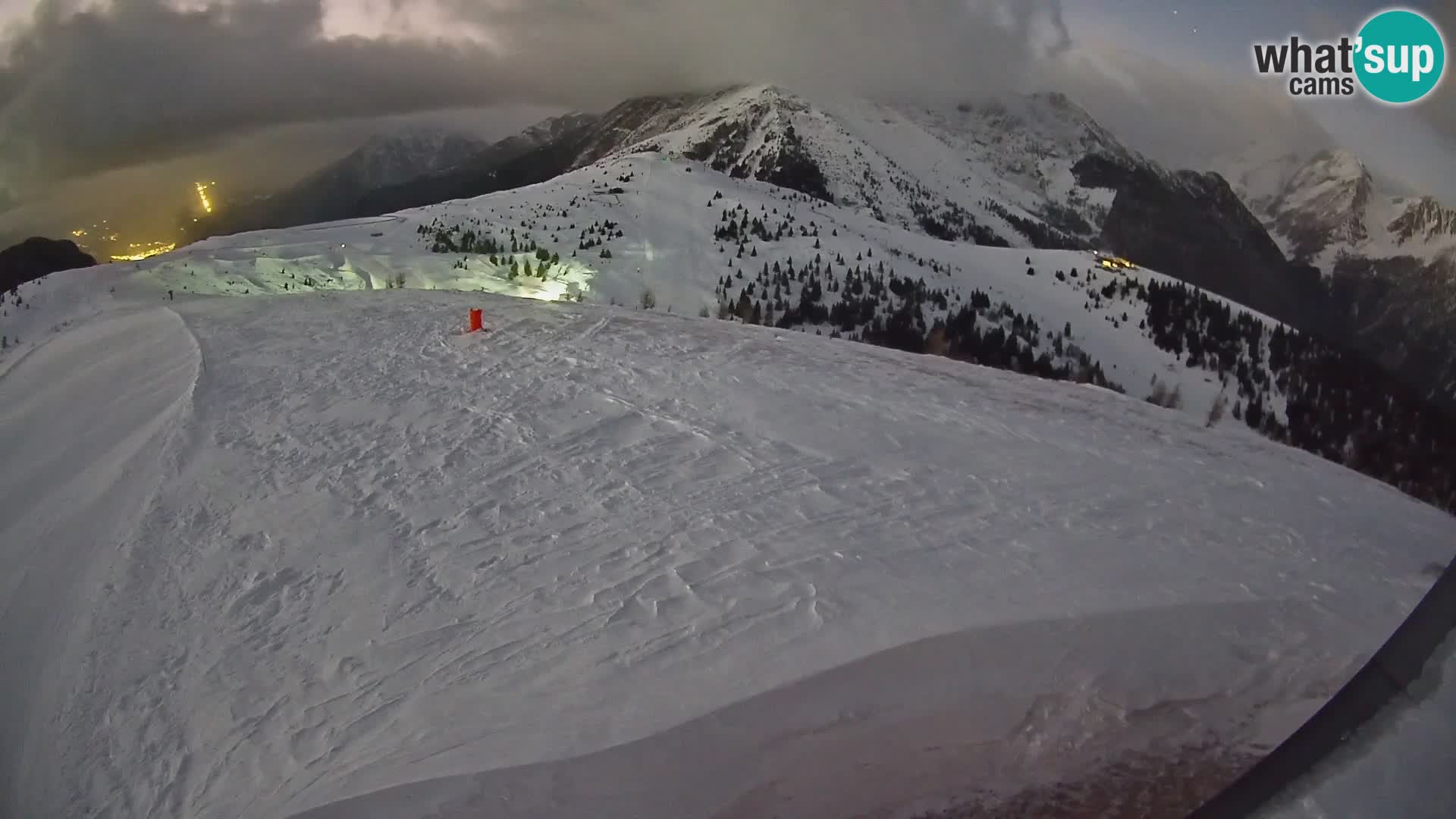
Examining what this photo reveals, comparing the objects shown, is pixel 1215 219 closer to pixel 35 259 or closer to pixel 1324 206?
pixel 1324 206

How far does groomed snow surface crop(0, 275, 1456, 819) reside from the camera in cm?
195

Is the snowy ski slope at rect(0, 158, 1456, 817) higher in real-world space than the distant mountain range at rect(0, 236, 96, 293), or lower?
lower

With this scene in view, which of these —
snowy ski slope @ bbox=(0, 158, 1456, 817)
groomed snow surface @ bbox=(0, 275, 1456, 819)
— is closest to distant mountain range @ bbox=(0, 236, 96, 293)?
snowy ski slope @ bbox=(0, 158, 1456, 817)

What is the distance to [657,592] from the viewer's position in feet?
9.03

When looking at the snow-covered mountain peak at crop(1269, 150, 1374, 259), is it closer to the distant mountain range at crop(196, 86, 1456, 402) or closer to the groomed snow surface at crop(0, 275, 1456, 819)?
the distant mountain range at crop(196, 86, 1456, 402)

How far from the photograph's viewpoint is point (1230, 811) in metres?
1.37

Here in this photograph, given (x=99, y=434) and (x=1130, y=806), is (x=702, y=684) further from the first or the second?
(x=99, y=434)

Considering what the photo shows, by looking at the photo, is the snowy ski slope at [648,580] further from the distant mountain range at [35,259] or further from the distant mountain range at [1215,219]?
the distant mountain range at [35,259]

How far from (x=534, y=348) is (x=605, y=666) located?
3.56 m

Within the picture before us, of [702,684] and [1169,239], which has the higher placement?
[1169,239]

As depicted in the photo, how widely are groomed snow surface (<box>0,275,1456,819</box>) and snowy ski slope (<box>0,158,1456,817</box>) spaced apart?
12mm

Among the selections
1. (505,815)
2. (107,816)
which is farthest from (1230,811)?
(107,816)

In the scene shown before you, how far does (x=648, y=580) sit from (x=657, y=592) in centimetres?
8

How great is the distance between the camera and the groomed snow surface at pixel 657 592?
1.95 m
